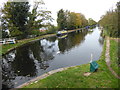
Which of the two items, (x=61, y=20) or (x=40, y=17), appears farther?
(x=61, y=20)

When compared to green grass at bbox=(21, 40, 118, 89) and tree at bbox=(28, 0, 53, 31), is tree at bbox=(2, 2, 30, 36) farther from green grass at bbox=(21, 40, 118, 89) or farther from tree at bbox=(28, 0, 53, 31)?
green grass at bbox=(21, 40, 118, 89)

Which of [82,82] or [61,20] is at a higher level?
[61,20]

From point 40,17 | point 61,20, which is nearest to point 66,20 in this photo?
point 61,20

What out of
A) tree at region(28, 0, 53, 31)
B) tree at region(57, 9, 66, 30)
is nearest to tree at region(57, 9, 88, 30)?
tree at region(57, 9, 66, 30)

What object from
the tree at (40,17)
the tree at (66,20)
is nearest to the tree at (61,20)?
the tree at (66,20)

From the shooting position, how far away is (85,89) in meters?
6.48

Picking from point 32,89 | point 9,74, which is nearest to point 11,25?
point 9,74

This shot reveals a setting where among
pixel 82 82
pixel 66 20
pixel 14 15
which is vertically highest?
pixel 66 20

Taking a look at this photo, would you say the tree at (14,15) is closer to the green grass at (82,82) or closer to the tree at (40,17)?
the tree at (40,17)

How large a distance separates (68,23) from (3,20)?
124ft

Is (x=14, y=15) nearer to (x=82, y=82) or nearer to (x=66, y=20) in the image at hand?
(x=82, y=82)

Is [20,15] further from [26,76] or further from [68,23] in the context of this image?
[68,23]

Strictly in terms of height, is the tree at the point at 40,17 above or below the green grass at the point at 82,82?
above

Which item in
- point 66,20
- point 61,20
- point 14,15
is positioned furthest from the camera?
point 66,20
